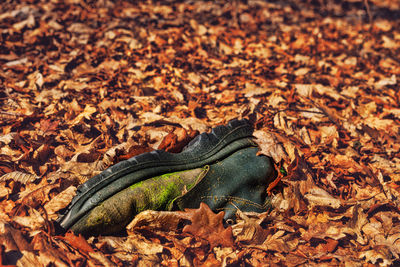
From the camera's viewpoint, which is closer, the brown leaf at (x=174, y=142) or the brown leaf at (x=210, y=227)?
the brown leaf at (x=210, y=227)

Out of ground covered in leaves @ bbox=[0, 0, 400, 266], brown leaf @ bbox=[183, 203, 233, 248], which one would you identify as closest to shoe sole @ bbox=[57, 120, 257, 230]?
ground covered in leaves @ bbox=[0, 0, 400, 266]

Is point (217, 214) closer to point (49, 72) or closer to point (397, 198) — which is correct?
point (397, 198)

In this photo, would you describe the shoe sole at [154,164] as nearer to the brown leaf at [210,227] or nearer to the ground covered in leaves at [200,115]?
the ground covered in leaves at [200,115]

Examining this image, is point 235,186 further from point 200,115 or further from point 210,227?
point 200,115

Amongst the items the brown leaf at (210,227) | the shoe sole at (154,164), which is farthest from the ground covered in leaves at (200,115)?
the shoe sole at (154,164)

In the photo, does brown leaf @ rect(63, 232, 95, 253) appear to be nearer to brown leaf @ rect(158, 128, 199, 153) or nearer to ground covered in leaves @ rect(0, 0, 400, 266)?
ground covered in leaves @ rect(0, 0, 400, 266)

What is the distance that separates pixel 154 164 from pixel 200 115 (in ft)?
4.19

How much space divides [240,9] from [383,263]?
4.51m

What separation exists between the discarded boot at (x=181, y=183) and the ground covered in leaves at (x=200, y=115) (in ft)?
0.30

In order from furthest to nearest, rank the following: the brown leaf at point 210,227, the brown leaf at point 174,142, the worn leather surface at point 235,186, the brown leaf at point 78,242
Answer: the brown leaf at point 174,142 → the worn leather surface at point 235,186 → the brown leaf at point 210,227 → the brown leaf at point 78,242

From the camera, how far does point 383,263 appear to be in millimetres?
1983

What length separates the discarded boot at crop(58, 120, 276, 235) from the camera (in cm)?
180

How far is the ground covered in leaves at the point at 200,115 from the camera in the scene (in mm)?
1982

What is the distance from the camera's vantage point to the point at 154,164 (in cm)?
201
